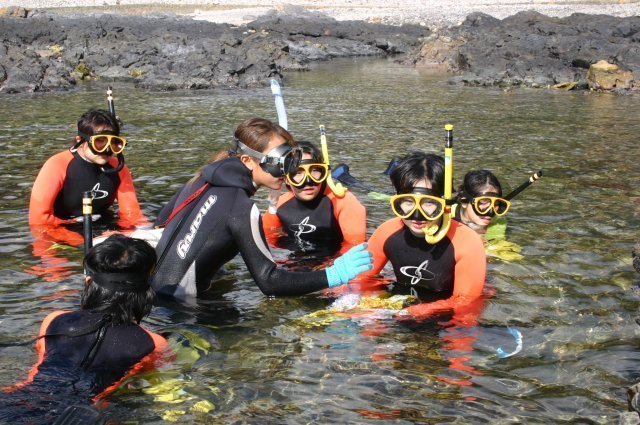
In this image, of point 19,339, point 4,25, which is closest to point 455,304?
point 19,339

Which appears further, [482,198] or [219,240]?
[482,198]

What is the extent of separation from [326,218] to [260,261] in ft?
7.62

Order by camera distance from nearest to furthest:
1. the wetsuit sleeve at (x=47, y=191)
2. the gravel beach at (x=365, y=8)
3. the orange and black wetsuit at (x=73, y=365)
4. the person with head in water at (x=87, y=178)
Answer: the orange and black wetsuit at (x=73, y=365), the person with head in water at (x=87, y=178), the wetsuit sleeve at (x=47, y=191), the gravel beach at (x=365, y=8)

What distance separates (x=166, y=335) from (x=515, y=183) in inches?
254

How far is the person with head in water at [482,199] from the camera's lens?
634 centimetres

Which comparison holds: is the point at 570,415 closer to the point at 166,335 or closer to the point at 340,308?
the point at 340,308

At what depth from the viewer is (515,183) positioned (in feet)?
31.7

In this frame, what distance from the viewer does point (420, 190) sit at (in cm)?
471

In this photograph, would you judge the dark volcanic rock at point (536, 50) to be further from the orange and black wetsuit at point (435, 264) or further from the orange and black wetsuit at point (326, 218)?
the orange and black wetsuit at point (435, 264)

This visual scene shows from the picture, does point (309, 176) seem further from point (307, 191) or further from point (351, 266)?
point (351, 266)

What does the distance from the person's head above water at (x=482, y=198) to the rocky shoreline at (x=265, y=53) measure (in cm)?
1516

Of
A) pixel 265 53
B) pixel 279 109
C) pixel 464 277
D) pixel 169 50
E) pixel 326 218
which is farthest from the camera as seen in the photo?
pixel 169 50

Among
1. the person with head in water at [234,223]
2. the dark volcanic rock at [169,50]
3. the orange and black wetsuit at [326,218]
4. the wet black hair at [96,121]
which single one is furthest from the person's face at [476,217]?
the dark volcanic rock at [169,50]

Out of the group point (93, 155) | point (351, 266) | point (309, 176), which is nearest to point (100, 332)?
point (351, 266)
